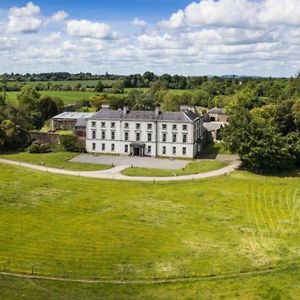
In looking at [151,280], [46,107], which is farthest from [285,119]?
[46,107]

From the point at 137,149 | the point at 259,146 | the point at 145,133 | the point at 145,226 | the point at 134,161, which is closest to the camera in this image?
the point at 145,226

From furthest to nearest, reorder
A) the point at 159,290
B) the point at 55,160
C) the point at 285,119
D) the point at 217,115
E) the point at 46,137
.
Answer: the point at 217,115 → the point at 46,137 → the point at 285,119 → the point at 55,160 → the point at 159,290

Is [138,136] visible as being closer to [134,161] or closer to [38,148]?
[134,161]

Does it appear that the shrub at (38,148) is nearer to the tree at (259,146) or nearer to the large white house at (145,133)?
the large white house at (145,133)

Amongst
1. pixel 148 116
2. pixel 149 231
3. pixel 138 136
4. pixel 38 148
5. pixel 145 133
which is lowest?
pixel 149 231

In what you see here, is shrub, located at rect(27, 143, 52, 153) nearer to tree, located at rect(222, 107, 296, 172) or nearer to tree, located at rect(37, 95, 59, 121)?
tree, located at rect(222, 107, 296, 172)

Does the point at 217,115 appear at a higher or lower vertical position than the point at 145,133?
higher

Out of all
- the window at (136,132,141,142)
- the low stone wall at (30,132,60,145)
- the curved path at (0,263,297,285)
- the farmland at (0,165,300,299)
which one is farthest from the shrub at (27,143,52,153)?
the curved path at (0,263,297,285)

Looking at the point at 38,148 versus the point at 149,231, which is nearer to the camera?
the point at 149,231
